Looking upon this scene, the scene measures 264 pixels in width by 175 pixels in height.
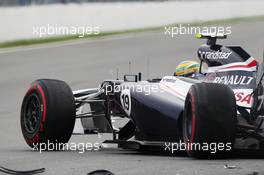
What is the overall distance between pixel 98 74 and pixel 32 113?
9.17 m

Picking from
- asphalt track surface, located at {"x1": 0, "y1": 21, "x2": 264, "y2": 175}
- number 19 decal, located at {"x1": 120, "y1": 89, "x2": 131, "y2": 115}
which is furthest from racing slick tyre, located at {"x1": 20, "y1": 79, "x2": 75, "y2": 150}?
number 19 decal, located at {"x1": 120, "y1": 89, "x2": 131, "y2": 115}

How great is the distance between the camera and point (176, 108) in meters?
9.37

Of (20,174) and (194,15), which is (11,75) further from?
(20,174)

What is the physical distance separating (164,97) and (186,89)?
0.82 ft

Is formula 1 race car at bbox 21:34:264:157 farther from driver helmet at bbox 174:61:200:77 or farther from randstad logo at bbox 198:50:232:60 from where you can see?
driver helmet at bbox 174:61:200:77

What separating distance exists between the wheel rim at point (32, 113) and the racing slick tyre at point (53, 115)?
0.07 meters

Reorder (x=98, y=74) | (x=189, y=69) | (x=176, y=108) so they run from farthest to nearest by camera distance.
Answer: (x=98, y=74) → (x=189, y=69) → (x=176, y=108)

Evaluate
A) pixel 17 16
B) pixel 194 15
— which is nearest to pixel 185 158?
pixel 17 16

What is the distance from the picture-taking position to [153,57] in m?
22.7

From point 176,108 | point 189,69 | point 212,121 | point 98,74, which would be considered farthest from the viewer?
point 98,74

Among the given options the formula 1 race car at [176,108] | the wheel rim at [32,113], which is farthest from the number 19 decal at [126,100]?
the wheel rim at [32,113]

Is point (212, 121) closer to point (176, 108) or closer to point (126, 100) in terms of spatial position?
→ point (176, 108)

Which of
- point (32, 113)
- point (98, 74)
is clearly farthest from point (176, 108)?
point (98, 74)

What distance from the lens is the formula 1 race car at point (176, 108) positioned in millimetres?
8414
